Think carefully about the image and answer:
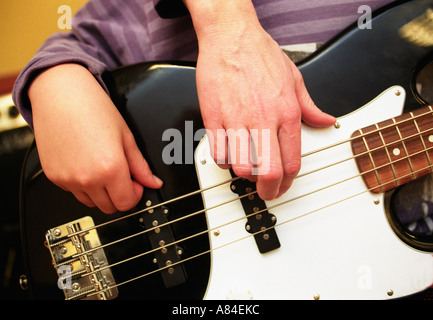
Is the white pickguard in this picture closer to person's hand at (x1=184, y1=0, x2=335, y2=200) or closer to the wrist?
person's hand at (x1=184, y1=0, x2=335, y2=200)

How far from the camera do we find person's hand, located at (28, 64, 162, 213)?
523 mm

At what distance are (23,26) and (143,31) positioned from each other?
747 mm

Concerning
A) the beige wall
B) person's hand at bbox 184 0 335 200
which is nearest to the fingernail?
person's hand at bbox 184 0 335 200

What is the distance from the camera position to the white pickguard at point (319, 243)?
0.59 metres

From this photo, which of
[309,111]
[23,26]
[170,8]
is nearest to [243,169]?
[309,111]

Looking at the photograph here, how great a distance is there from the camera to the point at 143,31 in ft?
2.72

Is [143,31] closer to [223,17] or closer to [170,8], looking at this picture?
[170,8]

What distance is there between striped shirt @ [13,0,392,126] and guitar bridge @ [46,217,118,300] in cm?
26

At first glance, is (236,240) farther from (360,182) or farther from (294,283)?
(360,182)

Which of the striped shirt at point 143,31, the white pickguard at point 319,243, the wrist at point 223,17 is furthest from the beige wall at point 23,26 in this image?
the white pickguard at point 319,243

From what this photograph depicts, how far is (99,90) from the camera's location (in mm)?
576

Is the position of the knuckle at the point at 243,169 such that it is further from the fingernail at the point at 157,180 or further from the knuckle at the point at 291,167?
the fingernail at the point at 157,180
